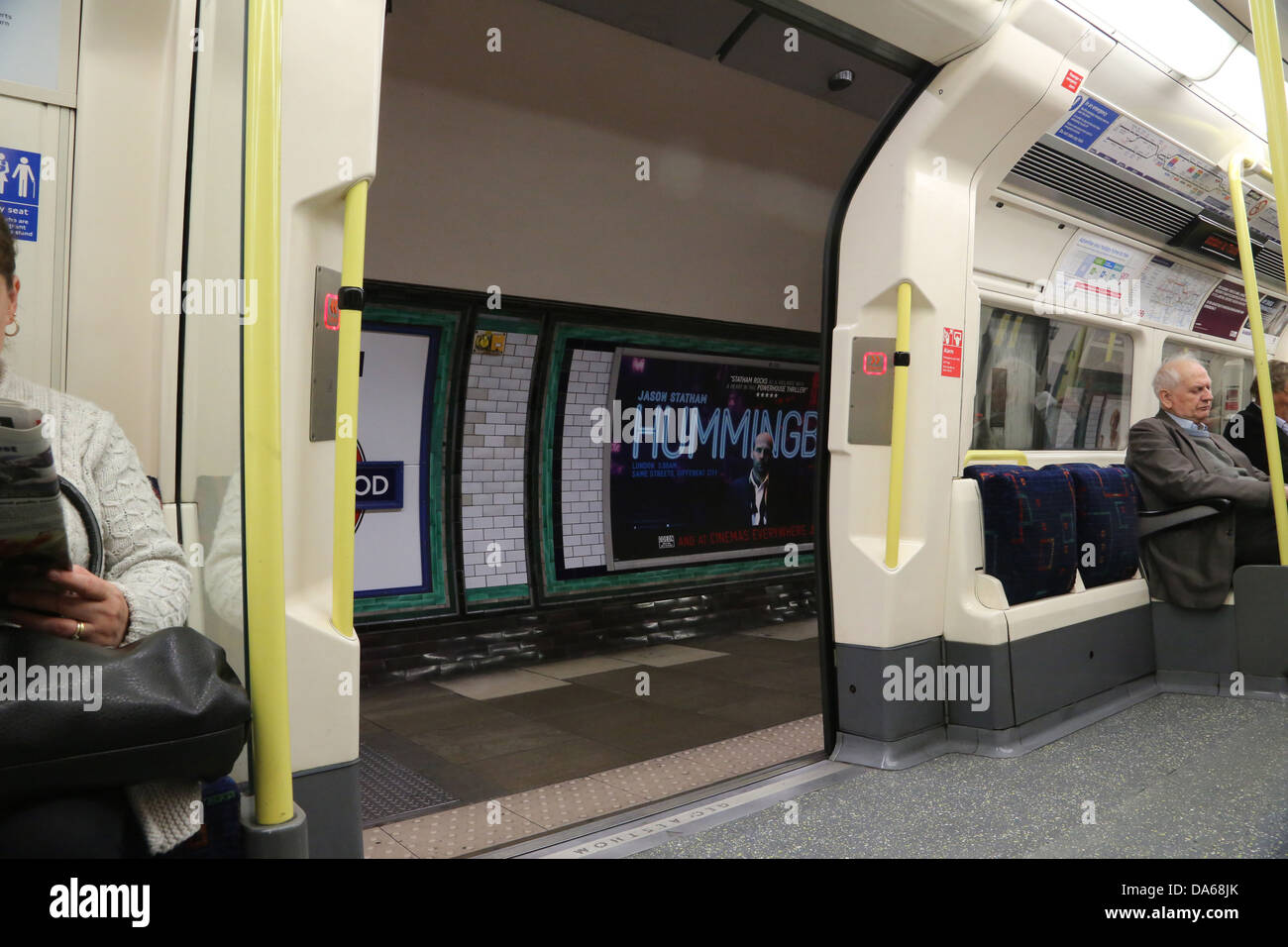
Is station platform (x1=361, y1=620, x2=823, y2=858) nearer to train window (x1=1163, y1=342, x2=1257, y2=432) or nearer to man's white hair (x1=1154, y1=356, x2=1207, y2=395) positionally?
man's white hair (x1=1154, y1=356, x2=1207, y2=395)

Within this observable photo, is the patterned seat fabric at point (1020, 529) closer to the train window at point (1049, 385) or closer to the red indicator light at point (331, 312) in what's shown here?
the train window at point (1049, 385)

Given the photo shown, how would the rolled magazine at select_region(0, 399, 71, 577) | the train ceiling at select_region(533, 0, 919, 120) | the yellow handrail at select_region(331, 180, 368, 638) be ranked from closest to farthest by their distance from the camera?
1. the rolled magazine at select_region(0, 399, 71, 577)
2. the yellow handrail at select_region(331, 180, 368, 638)
3. the train ceiling at select_region(533, 0, 919, 120)

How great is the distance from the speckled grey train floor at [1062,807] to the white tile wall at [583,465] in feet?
9.88

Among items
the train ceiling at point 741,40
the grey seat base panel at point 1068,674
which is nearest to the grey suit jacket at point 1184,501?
the grey seat base panel at point 1068,674

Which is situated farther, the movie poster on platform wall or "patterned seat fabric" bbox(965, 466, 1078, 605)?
the movie poster on platform wall

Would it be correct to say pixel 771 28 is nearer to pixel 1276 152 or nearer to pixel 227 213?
pixel 1276 152

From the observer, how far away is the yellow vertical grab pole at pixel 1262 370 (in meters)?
3.48

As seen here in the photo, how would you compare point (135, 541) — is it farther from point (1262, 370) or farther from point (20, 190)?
point (1262, 370)

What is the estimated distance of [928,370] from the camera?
12.5 ft

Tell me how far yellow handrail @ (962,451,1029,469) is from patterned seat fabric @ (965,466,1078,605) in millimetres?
135

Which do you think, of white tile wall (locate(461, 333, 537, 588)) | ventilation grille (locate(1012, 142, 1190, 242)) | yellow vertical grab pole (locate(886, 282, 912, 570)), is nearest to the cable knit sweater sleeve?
yellow vertical grab pole (locate(886, 282, 912, 570))

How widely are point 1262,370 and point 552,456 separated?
13.3 feet

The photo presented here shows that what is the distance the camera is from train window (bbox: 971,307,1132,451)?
4.48 m

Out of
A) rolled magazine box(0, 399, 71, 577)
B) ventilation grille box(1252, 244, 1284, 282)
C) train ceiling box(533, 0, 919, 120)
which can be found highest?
train ceiling box(533, 0, 919, 120)
